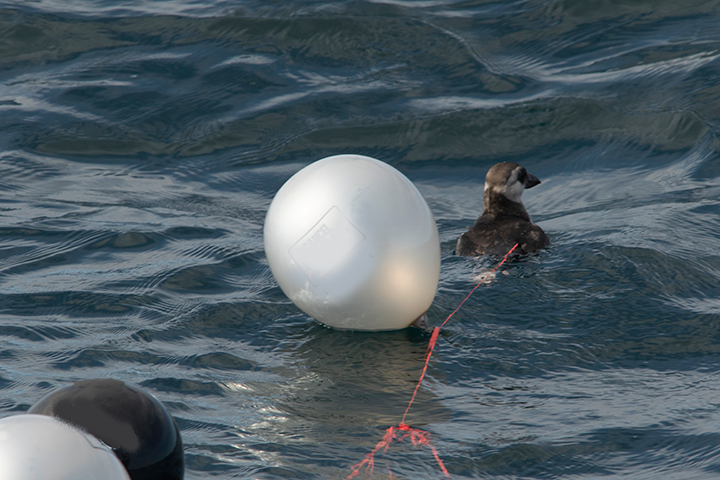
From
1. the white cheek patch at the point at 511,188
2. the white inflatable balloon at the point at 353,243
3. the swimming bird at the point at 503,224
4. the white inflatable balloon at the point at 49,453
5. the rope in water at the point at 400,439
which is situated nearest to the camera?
the white inflatable balloon at the point at 49,453

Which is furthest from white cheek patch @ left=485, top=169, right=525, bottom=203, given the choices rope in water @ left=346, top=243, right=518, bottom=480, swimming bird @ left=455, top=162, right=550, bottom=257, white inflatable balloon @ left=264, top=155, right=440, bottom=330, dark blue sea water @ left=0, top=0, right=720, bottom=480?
rope in water @ left=346, top=243, right=518, bottom=480

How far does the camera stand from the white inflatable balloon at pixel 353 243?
5.20m

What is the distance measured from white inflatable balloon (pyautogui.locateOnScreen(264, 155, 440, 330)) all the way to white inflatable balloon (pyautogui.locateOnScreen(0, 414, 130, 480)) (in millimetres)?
2576

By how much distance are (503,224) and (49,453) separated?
5.57 metres

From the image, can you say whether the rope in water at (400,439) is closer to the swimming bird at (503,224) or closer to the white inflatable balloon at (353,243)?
the white inflatable balloon at (353,243)

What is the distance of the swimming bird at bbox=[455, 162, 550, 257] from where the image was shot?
7395mm

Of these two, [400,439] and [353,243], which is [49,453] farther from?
[353,243]

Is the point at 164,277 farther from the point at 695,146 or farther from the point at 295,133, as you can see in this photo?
the point at 695,146

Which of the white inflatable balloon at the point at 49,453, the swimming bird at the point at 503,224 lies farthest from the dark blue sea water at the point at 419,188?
the white inflatable balloon at the point at 49,453

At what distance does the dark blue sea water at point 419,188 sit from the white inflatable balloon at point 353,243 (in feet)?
1.48

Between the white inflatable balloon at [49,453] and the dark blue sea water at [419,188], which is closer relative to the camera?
the white inflatable balloon at [49,453]

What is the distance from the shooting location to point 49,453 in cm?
268

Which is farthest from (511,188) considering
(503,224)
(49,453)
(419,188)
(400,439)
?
(49,453)

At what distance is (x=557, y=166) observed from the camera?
10.4m
